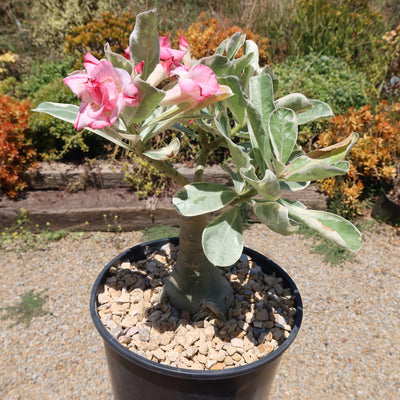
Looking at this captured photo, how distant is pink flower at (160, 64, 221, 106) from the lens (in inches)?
24.1

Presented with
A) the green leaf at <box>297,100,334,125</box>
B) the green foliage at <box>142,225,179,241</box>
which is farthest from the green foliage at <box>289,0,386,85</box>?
the green leaf at <box>297,100,334,125</box>

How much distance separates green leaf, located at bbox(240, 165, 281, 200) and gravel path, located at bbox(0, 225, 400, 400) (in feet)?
4.98

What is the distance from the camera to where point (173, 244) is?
152cm

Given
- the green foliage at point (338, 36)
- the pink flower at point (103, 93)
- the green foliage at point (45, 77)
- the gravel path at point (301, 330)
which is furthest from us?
the green foliage at point (338, 36)

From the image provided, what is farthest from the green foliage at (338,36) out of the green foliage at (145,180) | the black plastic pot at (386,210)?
the green foliage at (145,180)

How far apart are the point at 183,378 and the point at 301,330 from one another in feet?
4.84

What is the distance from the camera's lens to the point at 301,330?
6.87 ft

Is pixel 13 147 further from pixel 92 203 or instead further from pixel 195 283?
pixel 195 283

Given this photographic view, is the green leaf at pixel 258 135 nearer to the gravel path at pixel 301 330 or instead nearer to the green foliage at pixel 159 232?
the gravel path at pixel 301 330

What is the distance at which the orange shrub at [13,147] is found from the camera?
2758mm

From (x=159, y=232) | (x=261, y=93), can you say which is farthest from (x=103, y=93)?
(x=159, y=232)

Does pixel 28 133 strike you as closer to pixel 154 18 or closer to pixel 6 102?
pixel 6 102

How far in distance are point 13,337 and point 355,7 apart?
20.2 feet

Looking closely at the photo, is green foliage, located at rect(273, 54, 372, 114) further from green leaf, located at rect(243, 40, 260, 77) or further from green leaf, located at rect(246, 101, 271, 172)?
green leaf, located at rect(246, 101, 271, 172)
